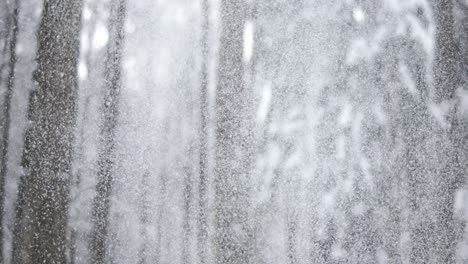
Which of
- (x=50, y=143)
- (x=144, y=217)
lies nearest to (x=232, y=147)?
(x=144, y=217)

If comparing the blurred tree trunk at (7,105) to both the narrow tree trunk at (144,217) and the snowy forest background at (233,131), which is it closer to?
the snowy forest background at (233,131)

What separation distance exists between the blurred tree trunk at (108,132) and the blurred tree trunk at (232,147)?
6.1 inches

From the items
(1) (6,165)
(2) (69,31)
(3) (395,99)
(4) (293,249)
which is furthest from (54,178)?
(3) (395,99)

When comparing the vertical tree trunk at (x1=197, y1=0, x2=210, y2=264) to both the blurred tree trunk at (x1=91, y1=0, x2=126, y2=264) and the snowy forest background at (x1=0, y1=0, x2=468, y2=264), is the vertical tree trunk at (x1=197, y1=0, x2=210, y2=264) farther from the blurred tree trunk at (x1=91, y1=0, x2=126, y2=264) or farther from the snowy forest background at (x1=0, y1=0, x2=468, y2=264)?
the blurred tree trunk at (x1=91, y1=0, x2=126, y2=264)

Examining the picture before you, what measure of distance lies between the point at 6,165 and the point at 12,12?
24 cm

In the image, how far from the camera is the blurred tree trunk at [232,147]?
63cm

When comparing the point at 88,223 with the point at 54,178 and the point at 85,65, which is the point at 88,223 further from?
the point at 85,65

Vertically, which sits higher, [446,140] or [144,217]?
[446,140]

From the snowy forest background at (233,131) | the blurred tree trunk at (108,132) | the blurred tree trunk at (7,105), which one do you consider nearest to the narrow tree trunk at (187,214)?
the snowy forest background at (233,131)

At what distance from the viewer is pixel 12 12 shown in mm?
688

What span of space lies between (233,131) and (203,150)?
0.05 meters

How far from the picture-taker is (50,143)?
66cm

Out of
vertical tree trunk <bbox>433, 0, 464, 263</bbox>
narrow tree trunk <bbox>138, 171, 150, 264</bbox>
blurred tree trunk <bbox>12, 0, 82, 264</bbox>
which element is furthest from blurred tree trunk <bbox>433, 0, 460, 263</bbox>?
blurred tree trunk <bbox>12, 0, 82, 264</bbox>

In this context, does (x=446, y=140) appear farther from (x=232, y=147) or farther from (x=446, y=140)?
(x=232, y=147)
